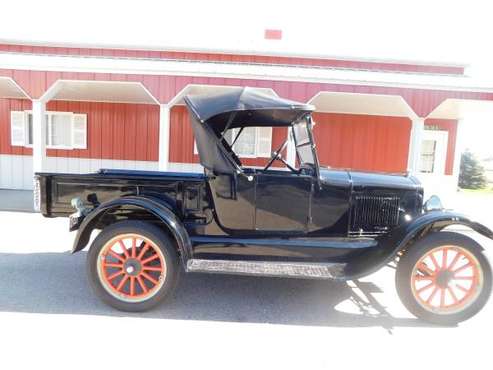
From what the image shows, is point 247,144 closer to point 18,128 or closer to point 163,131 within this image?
point 163,131

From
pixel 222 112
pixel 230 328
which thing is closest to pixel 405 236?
pixel 230 328

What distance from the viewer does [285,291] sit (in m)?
3.34

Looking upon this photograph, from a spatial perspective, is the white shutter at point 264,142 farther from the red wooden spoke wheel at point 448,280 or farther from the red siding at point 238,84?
the red wooden spoke wheel at point 448,280

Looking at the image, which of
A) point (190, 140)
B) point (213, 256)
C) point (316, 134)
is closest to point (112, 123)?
point (190, 140)

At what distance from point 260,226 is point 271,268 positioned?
42 centimetres

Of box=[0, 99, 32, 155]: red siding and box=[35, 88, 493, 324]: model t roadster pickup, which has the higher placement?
box=[0, 99, 32, 155]: red siding

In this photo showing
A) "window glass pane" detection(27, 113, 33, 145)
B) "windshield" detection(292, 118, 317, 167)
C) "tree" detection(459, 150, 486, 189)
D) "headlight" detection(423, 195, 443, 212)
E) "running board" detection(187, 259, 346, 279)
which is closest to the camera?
"running board" detection(187, 259, 346, 279)

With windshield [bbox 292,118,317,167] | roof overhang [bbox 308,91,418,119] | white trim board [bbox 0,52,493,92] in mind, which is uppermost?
white trim board [bbox 0,52,493,92]

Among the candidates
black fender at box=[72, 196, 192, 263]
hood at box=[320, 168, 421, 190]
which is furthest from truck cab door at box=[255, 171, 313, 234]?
black fender at box=[72, 196, 192, 263]

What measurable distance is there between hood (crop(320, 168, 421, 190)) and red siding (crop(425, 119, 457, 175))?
24.6 ft

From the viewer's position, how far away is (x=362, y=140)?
9336 mm

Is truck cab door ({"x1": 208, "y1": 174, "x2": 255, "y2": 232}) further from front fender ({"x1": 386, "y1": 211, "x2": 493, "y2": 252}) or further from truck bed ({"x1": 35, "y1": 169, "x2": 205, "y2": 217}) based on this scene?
front fender ({"x1": 386, "y1": 211, "x2": 493, "y2": 252})

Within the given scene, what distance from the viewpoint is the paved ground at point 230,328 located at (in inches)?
85.3

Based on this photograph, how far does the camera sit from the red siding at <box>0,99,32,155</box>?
9.29 metres
